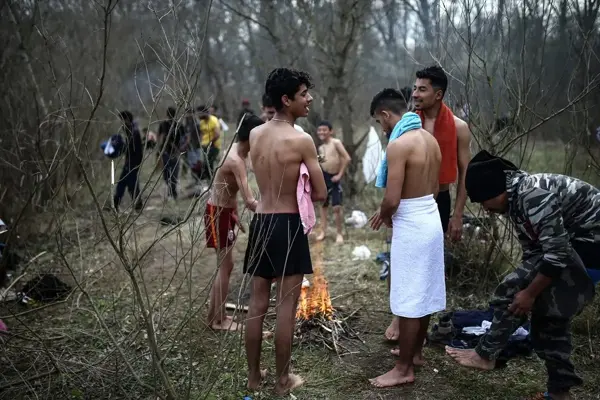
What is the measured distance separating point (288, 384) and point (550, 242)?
183 centimetres

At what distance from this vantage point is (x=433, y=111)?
12.2ft

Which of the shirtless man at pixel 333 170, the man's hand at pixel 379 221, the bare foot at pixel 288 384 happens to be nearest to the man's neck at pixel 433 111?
the man's hand at pixel 379 221

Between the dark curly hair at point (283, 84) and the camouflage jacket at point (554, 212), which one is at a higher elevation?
the dark curly hair at point (283, 84)

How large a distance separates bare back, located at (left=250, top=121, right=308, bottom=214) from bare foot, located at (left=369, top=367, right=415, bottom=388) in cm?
127

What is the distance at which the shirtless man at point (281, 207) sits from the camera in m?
3.04

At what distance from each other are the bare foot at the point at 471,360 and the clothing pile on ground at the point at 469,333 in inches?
4.8

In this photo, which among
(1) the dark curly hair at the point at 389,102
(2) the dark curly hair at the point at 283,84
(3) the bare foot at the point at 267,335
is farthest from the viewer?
(3) the bare foot at the point at 267,335

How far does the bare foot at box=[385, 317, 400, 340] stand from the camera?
392 cm

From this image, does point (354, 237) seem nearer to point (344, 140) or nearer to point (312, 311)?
point (344, 140)

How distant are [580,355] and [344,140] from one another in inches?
250

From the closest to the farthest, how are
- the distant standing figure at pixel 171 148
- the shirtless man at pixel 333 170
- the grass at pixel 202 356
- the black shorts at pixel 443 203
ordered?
the distant standing figure at pixel 171 148, the grass at pixel 202 356, the black shorts at pixel 443 203, the shirtless man at pixel 333 170

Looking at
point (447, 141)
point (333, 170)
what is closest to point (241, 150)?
point (447, 141)

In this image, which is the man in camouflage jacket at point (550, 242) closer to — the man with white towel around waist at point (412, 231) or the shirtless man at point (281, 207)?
the man with white towel around waist at point (412, 231)

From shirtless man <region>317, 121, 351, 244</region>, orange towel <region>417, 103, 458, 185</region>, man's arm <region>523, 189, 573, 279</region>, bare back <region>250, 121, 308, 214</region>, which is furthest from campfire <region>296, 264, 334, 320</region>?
shirtless man <region>317, 121, 351, 244</region>
